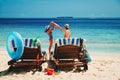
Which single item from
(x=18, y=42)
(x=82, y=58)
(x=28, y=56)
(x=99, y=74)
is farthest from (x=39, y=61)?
(x=99, y=74)

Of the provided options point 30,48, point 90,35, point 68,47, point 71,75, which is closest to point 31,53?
point 30,48

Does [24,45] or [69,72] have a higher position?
[24,45]

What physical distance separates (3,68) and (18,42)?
58.3 inches

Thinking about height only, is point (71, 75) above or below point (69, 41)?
below

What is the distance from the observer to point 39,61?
7.12m

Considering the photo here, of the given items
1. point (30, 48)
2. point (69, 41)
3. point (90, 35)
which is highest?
point (90, 35)

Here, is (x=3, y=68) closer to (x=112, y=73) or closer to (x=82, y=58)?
(x=82, y=58)

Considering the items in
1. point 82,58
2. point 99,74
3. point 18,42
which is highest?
point 18,42

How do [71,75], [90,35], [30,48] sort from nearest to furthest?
1. [71,75]
2. [30,48]
3. [90,35]

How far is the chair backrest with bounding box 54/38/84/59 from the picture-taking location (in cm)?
714

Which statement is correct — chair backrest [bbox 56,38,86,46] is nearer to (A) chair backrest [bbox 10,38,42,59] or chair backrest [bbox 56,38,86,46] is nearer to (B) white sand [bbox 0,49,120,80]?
(A) chair backrest [bbox 10,38,42,59]

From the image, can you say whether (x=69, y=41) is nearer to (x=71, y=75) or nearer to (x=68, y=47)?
(x=68, y=47)

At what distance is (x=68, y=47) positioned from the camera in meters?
7.18

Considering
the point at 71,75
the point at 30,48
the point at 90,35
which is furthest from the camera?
the point at 90,35
